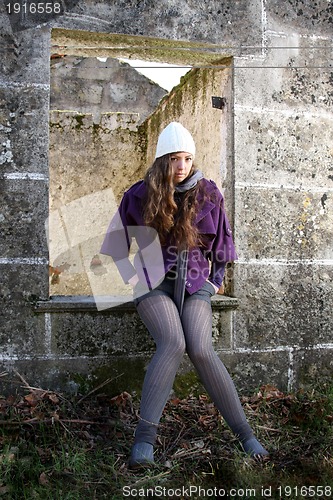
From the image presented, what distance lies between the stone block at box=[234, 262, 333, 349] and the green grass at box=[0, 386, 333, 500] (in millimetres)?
355

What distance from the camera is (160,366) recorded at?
3143 mm

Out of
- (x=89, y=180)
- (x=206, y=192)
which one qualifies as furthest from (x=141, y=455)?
(x=89, y=180)

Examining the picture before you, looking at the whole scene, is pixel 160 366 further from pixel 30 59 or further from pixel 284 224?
pixel 30 59

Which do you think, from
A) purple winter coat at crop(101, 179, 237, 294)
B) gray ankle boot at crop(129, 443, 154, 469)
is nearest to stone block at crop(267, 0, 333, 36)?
purple winter coat at crop(101, 179, 237, 294)

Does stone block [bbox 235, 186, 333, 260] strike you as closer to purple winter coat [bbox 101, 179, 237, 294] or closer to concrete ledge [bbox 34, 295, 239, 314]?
concrete ledge [bbox 34, 295, 239, 314]

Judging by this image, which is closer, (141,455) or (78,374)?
(141,455)

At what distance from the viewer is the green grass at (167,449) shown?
9.23ft

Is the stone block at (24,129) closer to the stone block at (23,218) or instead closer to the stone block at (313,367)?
the stone block at (23,218)

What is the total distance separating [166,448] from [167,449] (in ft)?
0.07

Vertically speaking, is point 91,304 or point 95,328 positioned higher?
point 91,304

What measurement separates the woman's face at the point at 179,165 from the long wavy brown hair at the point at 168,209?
3cm

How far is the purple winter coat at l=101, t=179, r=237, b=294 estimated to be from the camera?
349 centimetres

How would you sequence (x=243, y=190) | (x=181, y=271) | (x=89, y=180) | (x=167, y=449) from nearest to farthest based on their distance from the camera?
(x=167, y=449) → (x=181, y=271) → (x=243, y=190) → (x=89, y=180)

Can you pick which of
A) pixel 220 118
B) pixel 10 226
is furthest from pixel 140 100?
pixel 10 226
